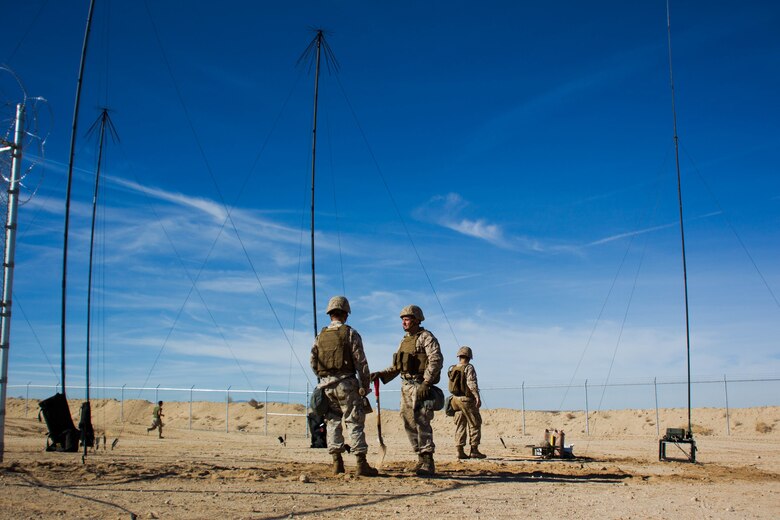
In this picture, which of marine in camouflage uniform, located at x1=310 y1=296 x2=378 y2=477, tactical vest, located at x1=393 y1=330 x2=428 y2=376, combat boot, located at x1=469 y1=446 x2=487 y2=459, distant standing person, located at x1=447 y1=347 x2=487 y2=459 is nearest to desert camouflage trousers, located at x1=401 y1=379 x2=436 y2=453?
tactical vest, located at x1=393 y1=330 x2=428 y2=376

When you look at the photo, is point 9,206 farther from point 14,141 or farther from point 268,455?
point 268,455

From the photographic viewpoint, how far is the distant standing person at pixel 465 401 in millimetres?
15227

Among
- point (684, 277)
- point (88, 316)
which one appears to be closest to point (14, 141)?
point (88, 316)

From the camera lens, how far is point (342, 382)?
10891 millimetres

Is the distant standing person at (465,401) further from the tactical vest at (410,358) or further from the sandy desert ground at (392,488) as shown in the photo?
the tactical vest at (410,358)

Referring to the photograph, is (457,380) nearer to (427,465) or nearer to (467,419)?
(467,419)

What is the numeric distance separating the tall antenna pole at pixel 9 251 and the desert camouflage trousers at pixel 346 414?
17.9 feet

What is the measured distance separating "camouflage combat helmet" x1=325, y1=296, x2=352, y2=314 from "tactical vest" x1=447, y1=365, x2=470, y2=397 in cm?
498

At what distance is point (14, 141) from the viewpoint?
494 inches

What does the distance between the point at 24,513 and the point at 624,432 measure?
3027cm

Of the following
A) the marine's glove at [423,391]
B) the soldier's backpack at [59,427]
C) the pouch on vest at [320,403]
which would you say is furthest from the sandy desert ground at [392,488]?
the marine's glove at [423,391]

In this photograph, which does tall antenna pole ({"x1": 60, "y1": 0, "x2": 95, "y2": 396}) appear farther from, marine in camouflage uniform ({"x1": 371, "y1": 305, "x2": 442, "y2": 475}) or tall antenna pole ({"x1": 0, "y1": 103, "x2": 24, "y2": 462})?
marine in camouflage uniform ({"x1": 371, "y1": 305, "x2": 442, "y2": 475})

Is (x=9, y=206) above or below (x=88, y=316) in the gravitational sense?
above

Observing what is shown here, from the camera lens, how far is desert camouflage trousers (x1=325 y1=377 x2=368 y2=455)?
10703 millimetres
